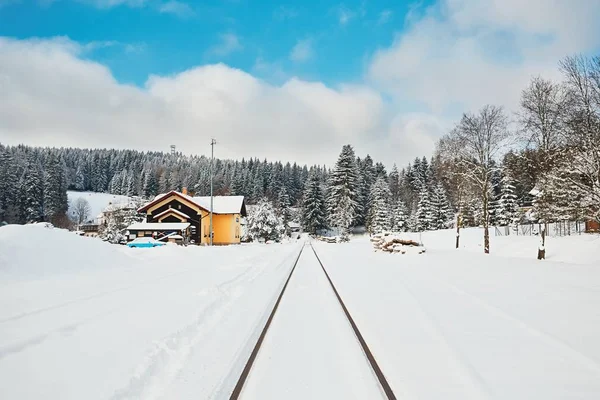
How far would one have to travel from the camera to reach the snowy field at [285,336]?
152 inches

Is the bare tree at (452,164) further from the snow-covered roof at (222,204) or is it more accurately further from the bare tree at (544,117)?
the snow-covered roof at (222,204)

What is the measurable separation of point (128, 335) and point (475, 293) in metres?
8.58

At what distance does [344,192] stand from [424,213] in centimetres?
1554

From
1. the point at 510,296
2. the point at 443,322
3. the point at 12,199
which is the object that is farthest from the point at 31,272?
the point at 12,199

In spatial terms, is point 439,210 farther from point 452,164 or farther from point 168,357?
point 168,357

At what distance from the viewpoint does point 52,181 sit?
7281 centimetres

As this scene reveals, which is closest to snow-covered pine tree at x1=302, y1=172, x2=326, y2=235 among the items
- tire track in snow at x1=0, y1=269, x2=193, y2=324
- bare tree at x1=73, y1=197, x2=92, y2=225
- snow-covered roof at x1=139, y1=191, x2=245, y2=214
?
snow-covered roof at x1=139, y1=191, x2=245, y2=214

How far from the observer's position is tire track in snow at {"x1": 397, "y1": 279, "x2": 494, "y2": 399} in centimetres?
375

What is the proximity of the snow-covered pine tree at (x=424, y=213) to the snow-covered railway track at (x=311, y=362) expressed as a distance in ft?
186

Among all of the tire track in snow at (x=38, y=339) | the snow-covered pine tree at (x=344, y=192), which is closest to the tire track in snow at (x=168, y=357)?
the tire track in snow at (x=38, y=339)

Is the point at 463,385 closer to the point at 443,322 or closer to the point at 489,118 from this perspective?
the point at 443,322

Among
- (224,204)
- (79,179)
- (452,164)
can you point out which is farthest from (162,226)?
(79,179)

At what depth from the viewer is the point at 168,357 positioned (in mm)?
4680

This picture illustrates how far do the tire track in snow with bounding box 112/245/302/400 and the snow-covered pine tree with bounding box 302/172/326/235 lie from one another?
58.9 metres
